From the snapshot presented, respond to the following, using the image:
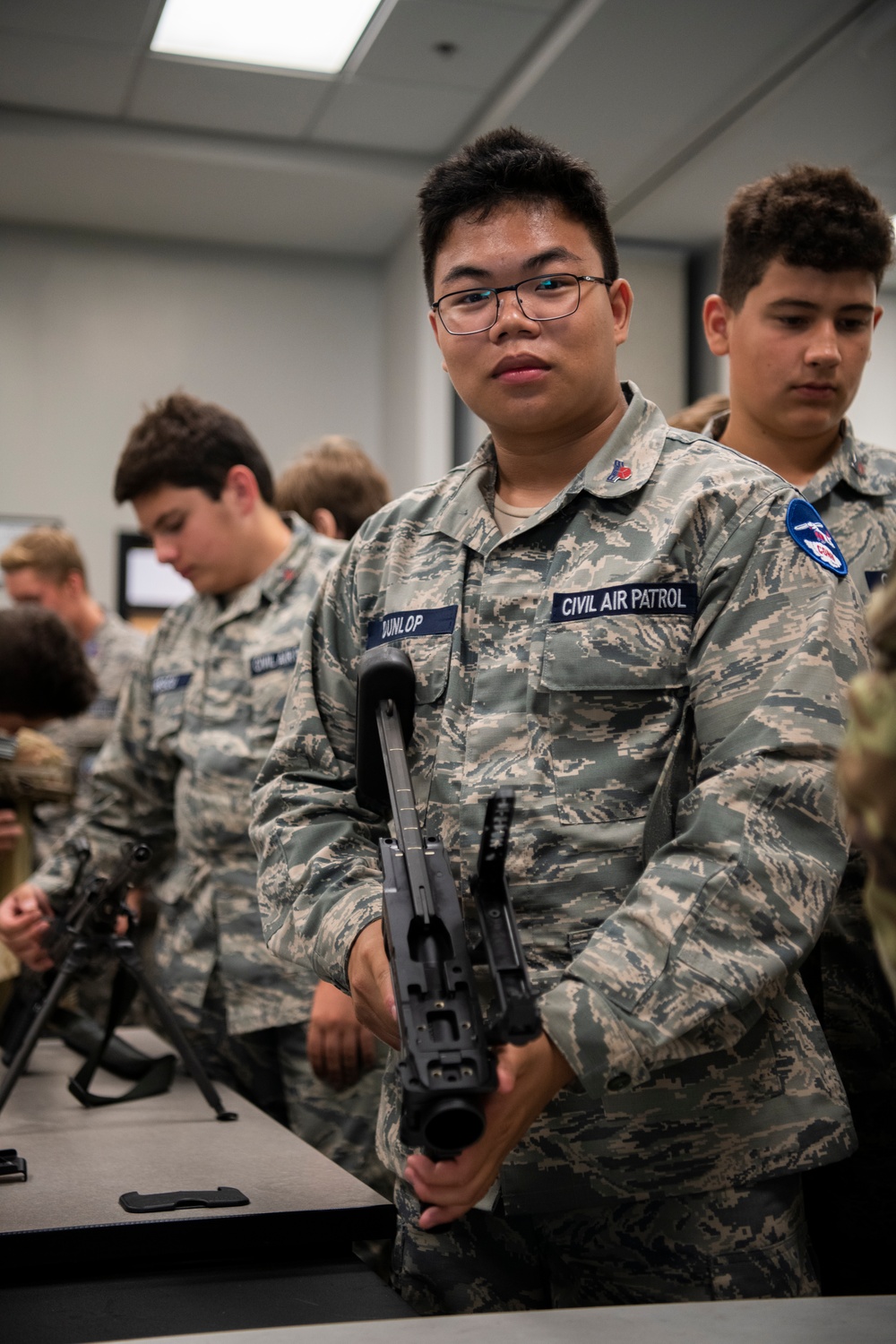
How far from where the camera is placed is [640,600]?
3.76 ft

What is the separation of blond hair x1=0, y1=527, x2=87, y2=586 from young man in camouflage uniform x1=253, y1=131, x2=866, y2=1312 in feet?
8.65

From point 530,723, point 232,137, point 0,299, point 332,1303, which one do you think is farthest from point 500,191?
point 0,299

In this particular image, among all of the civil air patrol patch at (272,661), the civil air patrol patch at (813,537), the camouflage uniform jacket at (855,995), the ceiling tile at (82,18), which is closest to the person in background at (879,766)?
the civil air patrol patch at (813,537)

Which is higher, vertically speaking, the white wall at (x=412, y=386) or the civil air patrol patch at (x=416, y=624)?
the white wall at (x=412, y=386)

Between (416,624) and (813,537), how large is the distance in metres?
0.39

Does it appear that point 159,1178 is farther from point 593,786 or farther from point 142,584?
point 142,584

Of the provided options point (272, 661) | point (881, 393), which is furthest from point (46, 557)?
point (881, 393)

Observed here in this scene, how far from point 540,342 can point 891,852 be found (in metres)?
0.82

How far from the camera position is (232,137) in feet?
15.5

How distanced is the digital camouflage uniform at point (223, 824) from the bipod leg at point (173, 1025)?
30cm

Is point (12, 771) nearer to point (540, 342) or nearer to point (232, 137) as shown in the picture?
point (540, 342)

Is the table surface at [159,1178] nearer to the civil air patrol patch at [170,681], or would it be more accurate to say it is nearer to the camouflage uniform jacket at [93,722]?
the civil air patrol patch at [170,681]

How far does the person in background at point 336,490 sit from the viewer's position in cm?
263

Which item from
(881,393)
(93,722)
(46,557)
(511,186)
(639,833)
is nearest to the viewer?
(639,833)
